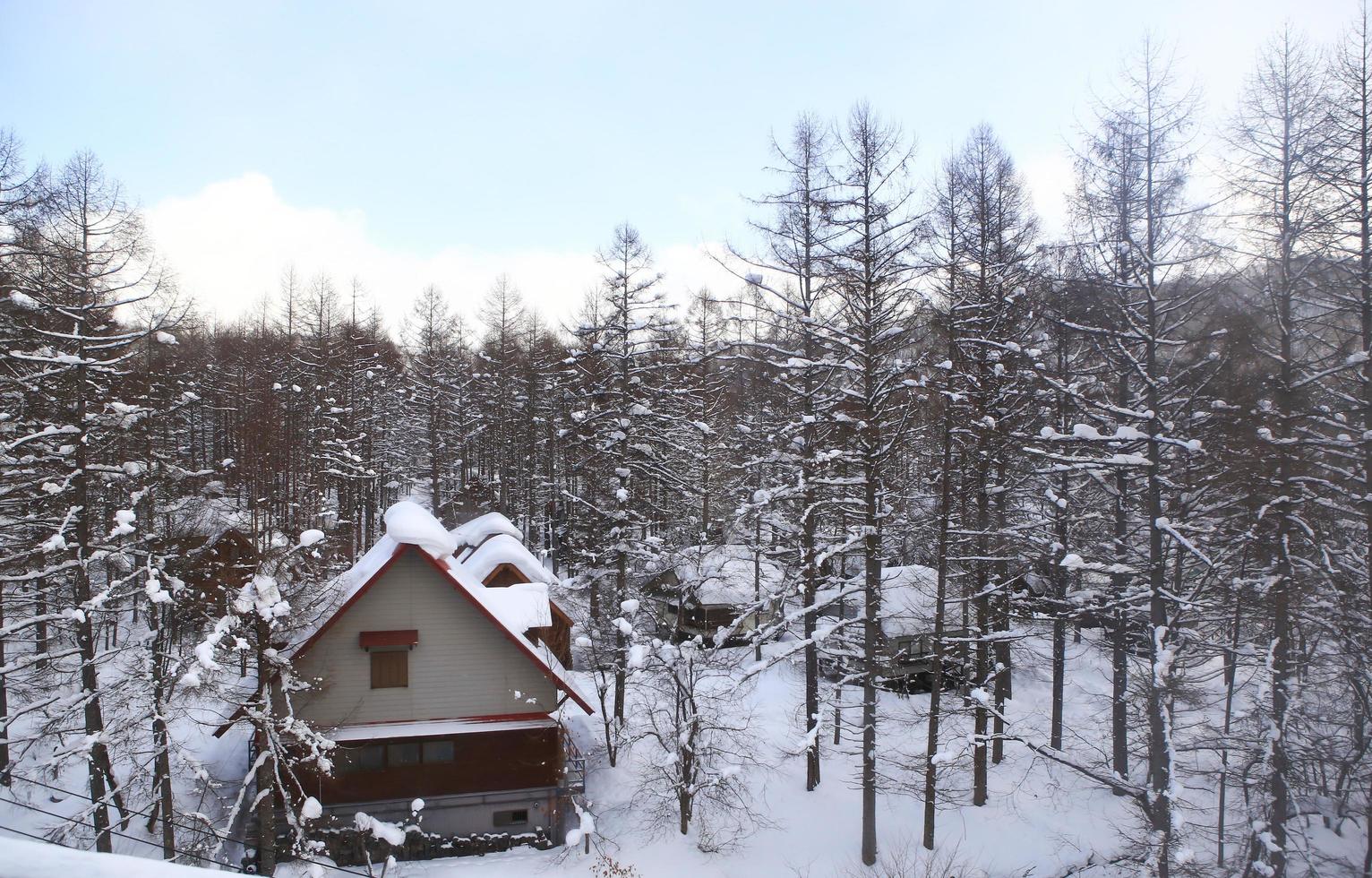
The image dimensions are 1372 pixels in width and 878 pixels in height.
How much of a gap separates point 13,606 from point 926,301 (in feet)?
61.1

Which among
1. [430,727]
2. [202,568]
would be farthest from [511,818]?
[202,568]

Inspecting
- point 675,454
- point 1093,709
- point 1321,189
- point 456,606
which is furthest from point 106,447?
point 1093,709

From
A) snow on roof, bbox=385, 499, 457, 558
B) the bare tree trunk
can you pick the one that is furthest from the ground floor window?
the bare tree trunk

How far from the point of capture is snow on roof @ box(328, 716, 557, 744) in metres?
17.5

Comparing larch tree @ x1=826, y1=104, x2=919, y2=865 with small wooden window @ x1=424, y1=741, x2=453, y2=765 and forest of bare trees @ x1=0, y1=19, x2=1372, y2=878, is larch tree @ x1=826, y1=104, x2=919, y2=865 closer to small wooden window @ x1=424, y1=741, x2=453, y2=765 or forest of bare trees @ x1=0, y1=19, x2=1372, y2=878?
forest of bare trees @ x1=0, y1=19, x2=1372, y2=878

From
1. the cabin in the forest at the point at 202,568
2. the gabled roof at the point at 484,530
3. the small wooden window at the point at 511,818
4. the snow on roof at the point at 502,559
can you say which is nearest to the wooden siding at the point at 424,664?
the small wooden window at the point at 511,818

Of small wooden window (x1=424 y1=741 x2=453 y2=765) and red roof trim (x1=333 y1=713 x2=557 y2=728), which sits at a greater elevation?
red roof trim (x1=333 y1=713 x2=557 y2=728)

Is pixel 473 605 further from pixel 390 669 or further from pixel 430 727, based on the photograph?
pixel 430 727

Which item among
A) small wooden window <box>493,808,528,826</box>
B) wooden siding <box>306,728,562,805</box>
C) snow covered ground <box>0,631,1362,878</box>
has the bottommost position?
small wooden window <box>493,808,528,826</box>

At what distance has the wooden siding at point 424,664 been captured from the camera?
1773 centimetres

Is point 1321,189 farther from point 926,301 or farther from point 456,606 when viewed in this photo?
point 456,606

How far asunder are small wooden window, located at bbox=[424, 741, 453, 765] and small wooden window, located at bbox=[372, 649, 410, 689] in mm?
1731

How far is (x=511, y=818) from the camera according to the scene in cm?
1844

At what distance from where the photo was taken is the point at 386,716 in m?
18.0
